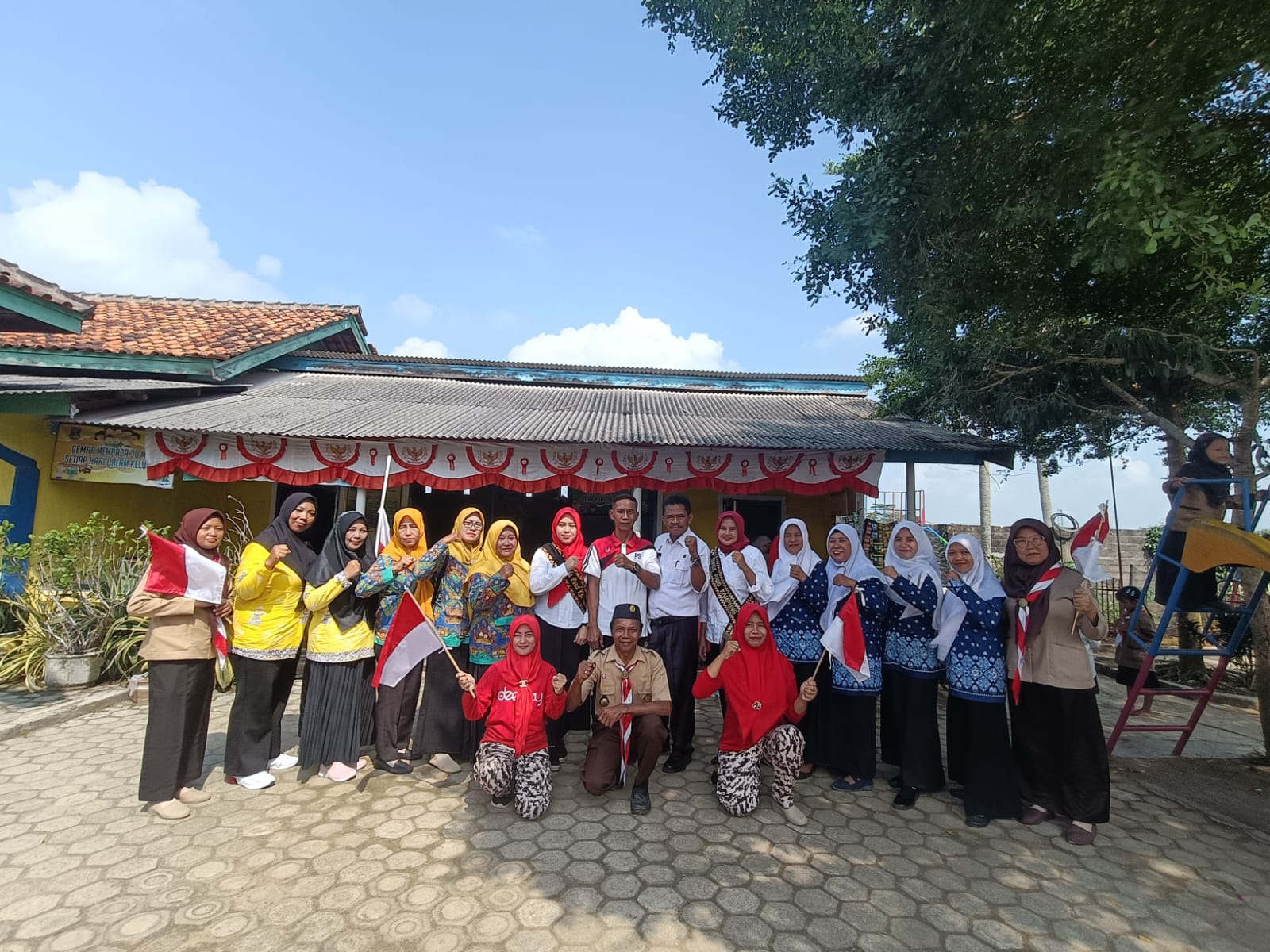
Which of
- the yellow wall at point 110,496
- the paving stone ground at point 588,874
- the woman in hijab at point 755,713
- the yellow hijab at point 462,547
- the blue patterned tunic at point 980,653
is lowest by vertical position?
the paving stone ground at point 588,874

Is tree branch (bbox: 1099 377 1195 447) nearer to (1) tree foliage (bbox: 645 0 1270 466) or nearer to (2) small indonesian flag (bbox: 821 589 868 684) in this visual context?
(1) tree foliage (bbox: 645 0 1270 466)

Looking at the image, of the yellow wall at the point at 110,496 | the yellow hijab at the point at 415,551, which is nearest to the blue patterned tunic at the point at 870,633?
the yellow hijab at the point at 415,551

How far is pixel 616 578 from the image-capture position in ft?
12.5

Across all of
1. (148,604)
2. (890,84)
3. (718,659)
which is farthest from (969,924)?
(890,84)

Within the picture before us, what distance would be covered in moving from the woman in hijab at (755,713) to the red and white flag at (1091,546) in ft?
5.40

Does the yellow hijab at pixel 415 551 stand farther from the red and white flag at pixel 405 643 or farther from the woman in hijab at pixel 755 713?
the woman in hijab at pixel 755 713

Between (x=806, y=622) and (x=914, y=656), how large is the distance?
0.64m

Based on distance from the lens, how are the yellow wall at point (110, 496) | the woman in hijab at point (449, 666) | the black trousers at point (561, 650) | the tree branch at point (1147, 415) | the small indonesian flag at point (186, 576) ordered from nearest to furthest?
the small indonesian flag at point (186, 576) → the woman in hijab at point (449, 666) → the black trousers at point (561, 650) → the tree branch at point (1147, 415) → the yellow wall at point (110, 496)

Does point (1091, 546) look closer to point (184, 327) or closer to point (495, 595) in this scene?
point (495, 595)

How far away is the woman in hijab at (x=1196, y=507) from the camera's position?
3.91 m

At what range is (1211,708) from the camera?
604 centimetres

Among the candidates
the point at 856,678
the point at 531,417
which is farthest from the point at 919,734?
the point at 531,417

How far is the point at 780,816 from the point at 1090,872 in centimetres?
141

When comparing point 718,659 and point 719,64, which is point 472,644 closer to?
point 718,659
